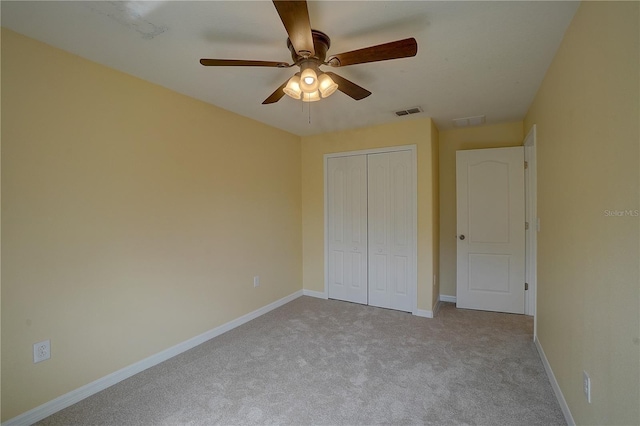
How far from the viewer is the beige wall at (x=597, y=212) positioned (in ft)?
3.52

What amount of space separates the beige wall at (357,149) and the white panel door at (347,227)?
149mm

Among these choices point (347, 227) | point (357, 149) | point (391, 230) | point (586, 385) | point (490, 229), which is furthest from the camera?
point (347, 227)

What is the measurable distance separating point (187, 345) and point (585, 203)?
3.19 m

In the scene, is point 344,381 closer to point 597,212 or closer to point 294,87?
point 597,212

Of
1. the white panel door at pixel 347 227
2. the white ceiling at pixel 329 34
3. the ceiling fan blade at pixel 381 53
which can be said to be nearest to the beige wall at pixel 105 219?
the white ceiling at pixel 329 34

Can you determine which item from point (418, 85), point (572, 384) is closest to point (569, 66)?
point (418, 85)

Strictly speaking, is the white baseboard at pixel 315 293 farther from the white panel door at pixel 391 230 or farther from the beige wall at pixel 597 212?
the beige wall at pixel 597 212

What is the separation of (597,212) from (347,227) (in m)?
2.87

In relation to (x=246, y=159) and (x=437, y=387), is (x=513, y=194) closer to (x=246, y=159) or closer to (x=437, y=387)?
(x=437, y=387)

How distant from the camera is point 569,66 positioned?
67.5 inches

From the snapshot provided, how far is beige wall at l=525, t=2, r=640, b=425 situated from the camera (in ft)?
3.52

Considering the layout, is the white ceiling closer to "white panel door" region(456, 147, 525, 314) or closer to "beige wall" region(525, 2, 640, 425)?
"beige wall" region(525, 2, 640, 425)

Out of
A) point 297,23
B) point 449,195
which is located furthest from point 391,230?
point 297,23

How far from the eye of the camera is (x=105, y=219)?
84.4 inches
